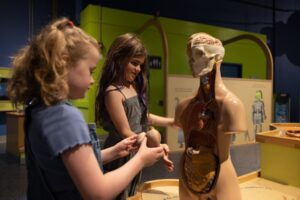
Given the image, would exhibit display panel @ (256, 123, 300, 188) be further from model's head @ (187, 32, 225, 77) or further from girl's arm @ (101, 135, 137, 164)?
girl's arm @ (101, 135, 137, 164)

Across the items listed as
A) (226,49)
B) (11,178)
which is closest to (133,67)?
(11,178)

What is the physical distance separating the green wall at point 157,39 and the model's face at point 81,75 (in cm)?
344

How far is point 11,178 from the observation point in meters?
3.21

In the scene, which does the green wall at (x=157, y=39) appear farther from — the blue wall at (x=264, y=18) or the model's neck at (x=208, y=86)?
the model's neck at (x=208, y=86)

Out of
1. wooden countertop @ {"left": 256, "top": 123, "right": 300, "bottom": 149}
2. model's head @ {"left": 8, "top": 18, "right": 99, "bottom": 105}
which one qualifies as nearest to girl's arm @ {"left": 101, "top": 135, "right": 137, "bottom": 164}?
model's head @ {"left": 8, "top": 18, "right": 99, "bottom": 105}

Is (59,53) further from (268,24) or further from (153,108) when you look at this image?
(268,24)

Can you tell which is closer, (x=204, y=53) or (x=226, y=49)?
(x=204, y=53)

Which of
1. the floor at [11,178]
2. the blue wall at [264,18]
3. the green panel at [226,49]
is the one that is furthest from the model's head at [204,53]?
the blue wall at [264,18]

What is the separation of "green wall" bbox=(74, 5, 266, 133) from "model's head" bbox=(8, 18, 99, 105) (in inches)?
135

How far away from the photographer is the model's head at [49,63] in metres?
0.70

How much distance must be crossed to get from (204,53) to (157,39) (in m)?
4.63

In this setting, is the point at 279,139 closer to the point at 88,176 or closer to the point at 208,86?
the point at 208,86

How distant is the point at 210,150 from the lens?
1028 millimetres

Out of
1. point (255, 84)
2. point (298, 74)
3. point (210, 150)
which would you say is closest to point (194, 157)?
point (210, 150)
